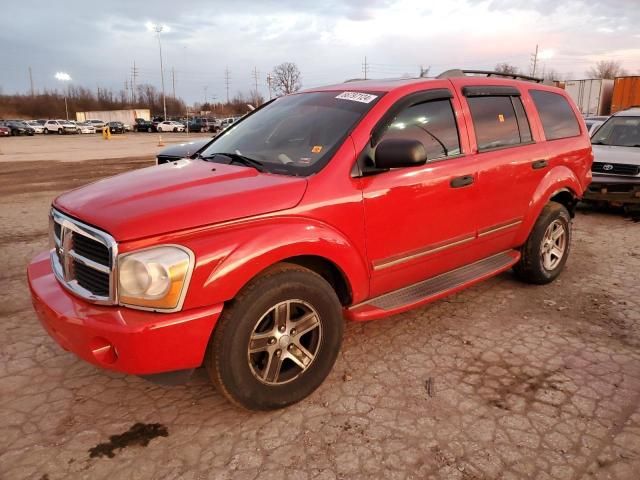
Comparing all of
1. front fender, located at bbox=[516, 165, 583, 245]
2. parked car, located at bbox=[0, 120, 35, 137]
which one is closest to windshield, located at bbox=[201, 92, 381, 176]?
front fender, located at bbox=[516, 165, 583, 245]

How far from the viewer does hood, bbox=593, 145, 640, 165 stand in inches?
296

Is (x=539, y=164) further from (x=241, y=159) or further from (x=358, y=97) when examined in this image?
(x=241, y=159)

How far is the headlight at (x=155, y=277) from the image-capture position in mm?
2246

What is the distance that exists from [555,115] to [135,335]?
4301mm

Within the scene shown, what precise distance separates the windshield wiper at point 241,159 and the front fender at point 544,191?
248 centimetres

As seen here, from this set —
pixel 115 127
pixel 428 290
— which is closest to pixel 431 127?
pixel 428 290

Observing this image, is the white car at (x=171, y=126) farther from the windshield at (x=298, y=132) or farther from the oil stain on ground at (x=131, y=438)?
the oil stain on ground at (x=131, y=438)

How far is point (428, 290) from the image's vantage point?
136 inches

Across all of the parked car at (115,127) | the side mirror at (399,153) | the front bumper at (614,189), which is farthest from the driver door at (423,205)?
the parked car at (115,127)

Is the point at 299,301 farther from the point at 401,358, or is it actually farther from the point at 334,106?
the point at 334,106

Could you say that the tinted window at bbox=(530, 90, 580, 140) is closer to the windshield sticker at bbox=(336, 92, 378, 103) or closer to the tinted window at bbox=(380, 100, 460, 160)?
the tinted window at bbox=(380, 100, 460, 160)

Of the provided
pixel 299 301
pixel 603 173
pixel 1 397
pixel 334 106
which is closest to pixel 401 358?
pixel 299 301

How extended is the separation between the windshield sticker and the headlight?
1.70 metres

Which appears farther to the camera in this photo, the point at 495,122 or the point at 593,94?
the point at 593,94
